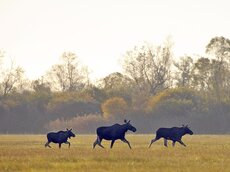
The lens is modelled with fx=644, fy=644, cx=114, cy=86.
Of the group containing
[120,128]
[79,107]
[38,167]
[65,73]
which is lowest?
[38,167]

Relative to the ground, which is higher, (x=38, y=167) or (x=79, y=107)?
(x=79, y=107)

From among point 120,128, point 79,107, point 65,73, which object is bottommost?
point 120,128

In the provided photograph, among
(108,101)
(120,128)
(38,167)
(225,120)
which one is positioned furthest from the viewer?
(108,101)

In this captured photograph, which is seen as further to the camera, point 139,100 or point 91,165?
point 139,100

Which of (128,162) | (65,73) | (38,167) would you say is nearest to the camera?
(38,167)

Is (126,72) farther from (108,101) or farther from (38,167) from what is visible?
(38,167)

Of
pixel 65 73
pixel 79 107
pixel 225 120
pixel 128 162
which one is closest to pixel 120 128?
pixel 128 162

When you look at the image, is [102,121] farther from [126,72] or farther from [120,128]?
[120,128]

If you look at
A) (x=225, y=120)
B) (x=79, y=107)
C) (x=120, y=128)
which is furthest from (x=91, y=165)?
(x=79, y=107)

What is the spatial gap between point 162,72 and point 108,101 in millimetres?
10307

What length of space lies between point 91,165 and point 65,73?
95.1m

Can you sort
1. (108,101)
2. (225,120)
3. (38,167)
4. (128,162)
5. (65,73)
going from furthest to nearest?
(65,73)
(108,101)
(225,120)
(128,162)
(38,167)

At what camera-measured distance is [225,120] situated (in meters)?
100

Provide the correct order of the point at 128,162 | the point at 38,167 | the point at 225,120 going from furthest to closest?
the point at 225,120
the point at 128,162
the point at 38,167
